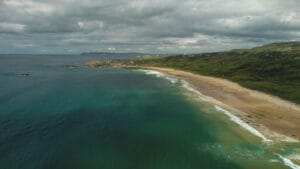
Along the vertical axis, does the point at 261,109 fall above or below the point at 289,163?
above

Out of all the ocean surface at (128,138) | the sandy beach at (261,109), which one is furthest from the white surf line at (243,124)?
the sandy beach at (261,109)

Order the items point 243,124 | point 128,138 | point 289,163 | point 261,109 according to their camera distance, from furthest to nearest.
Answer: point 261,109 < point 243,124 < point 128,138 < point 289,163

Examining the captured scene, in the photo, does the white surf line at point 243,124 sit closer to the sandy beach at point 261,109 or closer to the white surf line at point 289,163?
the sandy beach at point 261,109

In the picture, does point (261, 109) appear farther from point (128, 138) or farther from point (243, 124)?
point (128, 138)

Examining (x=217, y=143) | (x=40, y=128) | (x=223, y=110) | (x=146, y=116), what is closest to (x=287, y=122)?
(x=223, y=110)

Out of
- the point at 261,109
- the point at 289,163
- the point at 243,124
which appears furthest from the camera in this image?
the point at 261,109

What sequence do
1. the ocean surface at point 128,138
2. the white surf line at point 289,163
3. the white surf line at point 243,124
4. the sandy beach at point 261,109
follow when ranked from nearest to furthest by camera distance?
the white surf line at point 289,163
the ocean surface at point 128,138
the white surf line at point 243,124
the sandy beach at point 261,109

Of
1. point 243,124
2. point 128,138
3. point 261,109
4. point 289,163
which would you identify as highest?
point 261,109

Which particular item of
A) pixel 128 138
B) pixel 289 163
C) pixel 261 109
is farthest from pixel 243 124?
pixel 128 138
